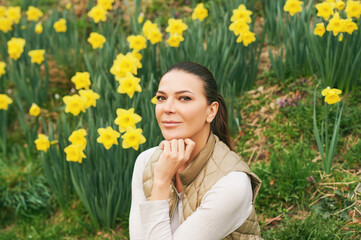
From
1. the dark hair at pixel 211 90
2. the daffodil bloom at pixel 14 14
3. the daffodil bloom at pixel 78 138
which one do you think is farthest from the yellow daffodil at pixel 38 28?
the dark hair at pixel 211 90

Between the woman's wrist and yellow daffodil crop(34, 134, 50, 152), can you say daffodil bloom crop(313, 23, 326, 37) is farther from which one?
yellow daffodil crop(34, 134, 50, 152)

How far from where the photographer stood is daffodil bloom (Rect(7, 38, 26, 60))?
11.5 ft

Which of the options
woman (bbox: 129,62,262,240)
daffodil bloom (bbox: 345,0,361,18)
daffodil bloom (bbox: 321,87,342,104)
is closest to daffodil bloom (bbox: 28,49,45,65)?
woman (bbox: 129,62,262,240)

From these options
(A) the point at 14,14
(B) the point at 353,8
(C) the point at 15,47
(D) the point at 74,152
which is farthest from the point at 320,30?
(A) the point at 14,14

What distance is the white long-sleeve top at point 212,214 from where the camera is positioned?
5.13 feet

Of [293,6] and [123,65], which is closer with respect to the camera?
[123,65]

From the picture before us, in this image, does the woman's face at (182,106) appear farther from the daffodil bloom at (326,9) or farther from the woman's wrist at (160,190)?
the daffodil bloom at (326,9)

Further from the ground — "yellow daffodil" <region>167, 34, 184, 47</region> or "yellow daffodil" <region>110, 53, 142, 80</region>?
"yellow daffodil" <region>167, 34, 184, 47</region>

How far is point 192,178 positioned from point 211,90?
16.5 inches

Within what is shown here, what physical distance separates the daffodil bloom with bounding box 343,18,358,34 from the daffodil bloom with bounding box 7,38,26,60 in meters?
2.71

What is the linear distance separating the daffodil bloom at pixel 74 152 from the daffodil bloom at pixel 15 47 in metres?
1.52

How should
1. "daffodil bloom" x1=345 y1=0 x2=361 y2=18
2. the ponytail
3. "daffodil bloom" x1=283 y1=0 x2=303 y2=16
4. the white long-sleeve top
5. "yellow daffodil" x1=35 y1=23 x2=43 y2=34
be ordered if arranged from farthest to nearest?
"yellow daffodil" x1=35 y1=23 x2=43 y2=34 < "daffodil bloom" x1=283 y1=0 x2=303 y2=16 < "daffodil bloom" x1=345 y1=0 x2=361 y2=18 < the ponytail < the white long-sleeve top

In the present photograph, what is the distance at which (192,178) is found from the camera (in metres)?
1.74

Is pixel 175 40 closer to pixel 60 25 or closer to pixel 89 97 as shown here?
pixel 89 97
